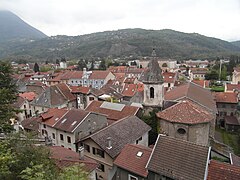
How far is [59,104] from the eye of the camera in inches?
1891

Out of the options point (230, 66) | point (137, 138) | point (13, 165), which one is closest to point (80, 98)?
point (137, 138)

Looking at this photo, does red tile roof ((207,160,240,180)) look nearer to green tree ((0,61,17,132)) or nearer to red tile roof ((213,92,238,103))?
green tree ((0,61,17,132))

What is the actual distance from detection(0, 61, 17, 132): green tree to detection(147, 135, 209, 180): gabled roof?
1391 centimetres

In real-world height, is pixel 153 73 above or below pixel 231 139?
above

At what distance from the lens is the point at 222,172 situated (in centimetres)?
1677

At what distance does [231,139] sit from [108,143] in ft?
84.4

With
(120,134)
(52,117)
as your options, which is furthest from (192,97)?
(52,117)

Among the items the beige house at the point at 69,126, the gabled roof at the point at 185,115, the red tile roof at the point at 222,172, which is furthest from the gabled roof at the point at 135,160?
the beige house at the point at 69,126

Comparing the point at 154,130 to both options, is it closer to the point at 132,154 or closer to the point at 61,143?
the point at 132,154

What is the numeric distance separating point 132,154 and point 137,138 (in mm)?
6580

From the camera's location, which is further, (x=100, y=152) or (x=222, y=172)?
(x=100, y=152)

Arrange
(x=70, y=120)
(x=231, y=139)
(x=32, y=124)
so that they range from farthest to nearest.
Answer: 1. (x=231, y=139)
2. (x=32, y=124)
3. (x=70, y=120)

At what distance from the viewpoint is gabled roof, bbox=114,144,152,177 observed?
1916cm

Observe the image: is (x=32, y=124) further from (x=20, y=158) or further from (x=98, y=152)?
(x=20, y=158)
